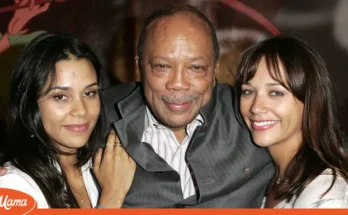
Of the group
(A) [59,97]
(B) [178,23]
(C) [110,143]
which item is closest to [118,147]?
(C) [110,143]

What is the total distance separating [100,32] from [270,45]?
6.77ft

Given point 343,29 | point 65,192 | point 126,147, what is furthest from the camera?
point 343,29

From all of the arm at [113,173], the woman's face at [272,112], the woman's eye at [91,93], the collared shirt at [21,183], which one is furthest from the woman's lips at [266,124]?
the collared shirt at [21,183]

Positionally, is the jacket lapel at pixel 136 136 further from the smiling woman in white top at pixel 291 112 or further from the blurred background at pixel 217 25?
the blurred background at pixel 217 25

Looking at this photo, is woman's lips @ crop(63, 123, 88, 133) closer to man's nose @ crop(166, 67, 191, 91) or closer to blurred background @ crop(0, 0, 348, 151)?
man's nose @ crop(166, 67, 191, 91)

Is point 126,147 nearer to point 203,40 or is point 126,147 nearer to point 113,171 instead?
point 113,171

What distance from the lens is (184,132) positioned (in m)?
1.79

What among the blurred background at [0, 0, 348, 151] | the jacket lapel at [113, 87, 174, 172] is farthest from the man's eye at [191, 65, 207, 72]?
the blurred background at [0, 0, 348, 151]

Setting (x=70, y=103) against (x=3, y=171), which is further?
(x=70, y=103)

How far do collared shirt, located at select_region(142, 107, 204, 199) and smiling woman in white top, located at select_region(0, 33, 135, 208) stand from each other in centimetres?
14

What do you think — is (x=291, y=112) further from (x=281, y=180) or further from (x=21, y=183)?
(x=21, y=183)

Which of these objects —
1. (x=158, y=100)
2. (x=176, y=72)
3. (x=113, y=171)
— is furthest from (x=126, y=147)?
(x=176, y=72)

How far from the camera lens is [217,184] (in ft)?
5.39

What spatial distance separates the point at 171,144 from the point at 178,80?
289 mm
